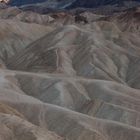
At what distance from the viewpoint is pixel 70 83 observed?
8288cm

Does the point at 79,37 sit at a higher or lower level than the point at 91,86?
lower

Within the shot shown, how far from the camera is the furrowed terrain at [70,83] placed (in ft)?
184

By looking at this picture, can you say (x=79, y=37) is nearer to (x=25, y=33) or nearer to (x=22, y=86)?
(x=25, y=33)

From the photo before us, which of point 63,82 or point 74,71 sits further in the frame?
point 74,71

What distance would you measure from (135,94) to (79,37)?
5106 cm

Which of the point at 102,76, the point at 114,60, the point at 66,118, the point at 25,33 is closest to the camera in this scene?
the point at 66,118

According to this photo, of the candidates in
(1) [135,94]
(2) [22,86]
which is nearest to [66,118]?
(1) [135,94]

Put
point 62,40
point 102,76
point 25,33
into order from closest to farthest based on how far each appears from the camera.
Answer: point 102,76
point 62,40
point 25,33

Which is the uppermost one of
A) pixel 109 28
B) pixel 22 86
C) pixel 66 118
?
pixel 66 118

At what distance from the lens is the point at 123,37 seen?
432 feet

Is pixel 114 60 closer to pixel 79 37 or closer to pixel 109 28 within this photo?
pixel 79 37

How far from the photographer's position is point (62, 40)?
406ft

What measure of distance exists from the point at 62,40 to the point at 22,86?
1570 inches

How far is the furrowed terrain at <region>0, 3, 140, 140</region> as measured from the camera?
56.2m
